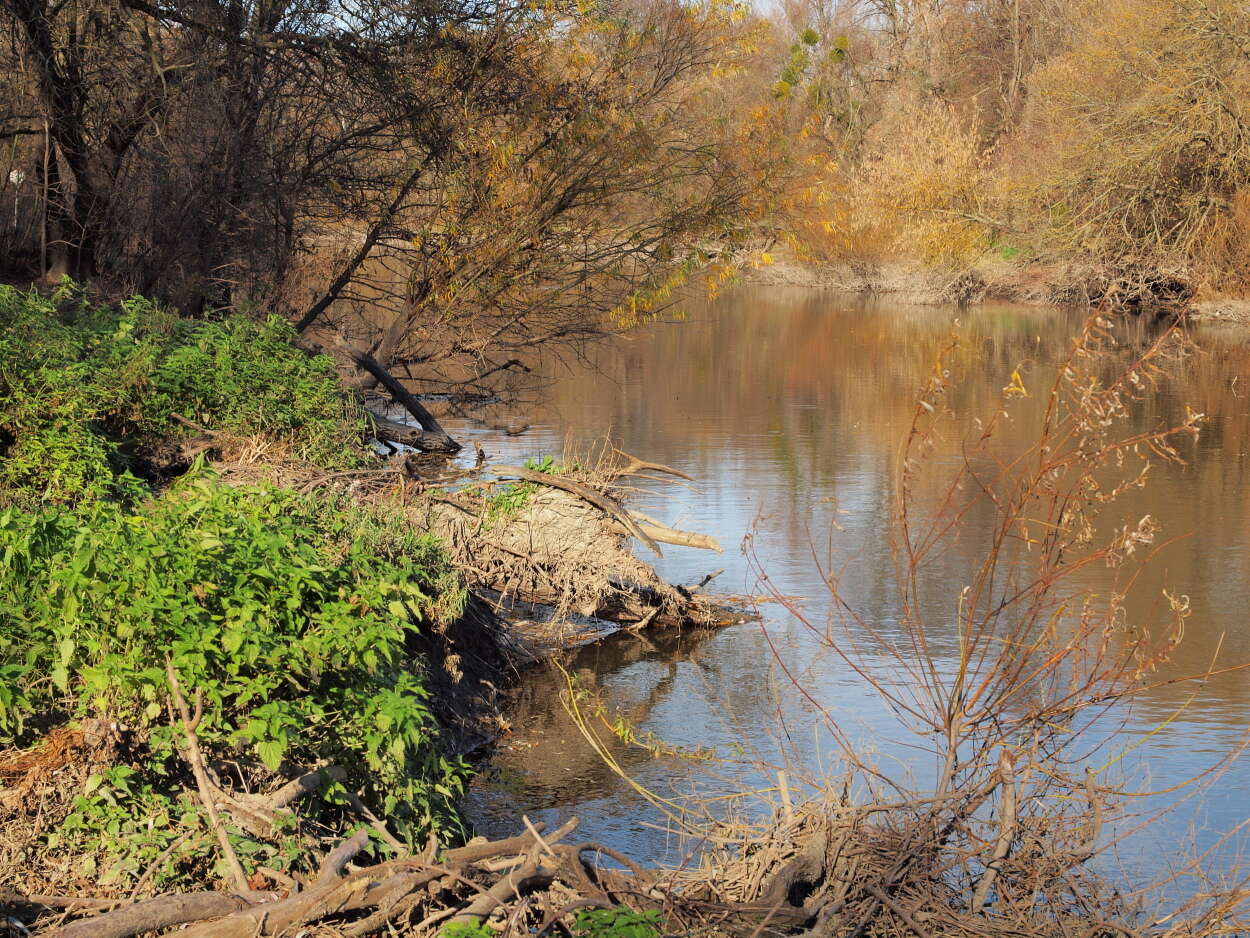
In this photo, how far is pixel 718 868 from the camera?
5.60 meters

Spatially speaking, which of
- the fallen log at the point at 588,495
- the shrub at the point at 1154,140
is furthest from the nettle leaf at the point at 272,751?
the shrub at the point at 1154,140

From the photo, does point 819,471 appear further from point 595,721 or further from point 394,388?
point 595,721

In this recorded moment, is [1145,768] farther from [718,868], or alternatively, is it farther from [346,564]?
[346,564]

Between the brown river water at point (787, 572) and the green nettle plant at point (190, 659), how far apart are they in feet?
Result: 5.25

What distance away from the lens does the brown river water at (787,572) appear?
25.1 ft

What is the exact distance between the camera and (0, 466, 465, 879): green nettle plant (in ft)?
16.4

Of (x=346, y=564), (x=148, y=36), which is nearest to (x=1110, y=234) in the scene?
(x=148, y=36)

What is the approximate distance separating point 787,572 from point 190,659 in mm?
7815

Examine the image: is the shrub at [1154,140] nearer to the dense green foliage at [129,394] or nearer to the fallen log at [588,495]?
the fallen log at [588,495]

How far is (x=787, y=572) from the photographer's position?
40.3 ft

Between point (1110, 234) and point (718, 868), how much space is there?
105 ft

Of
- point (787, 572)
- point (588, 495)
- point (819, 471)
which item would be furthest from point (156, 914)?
point (819, 471)

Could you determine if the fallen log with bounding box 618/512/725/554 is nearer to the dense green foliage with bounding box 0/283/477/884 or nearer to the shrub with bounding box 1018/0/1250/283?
the dense green foliage with bounding box 0/283/477/884

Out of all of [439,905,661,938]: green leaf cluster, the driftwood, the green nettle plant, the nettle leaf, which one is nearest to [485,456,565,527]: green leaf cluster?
the green nettle plant
